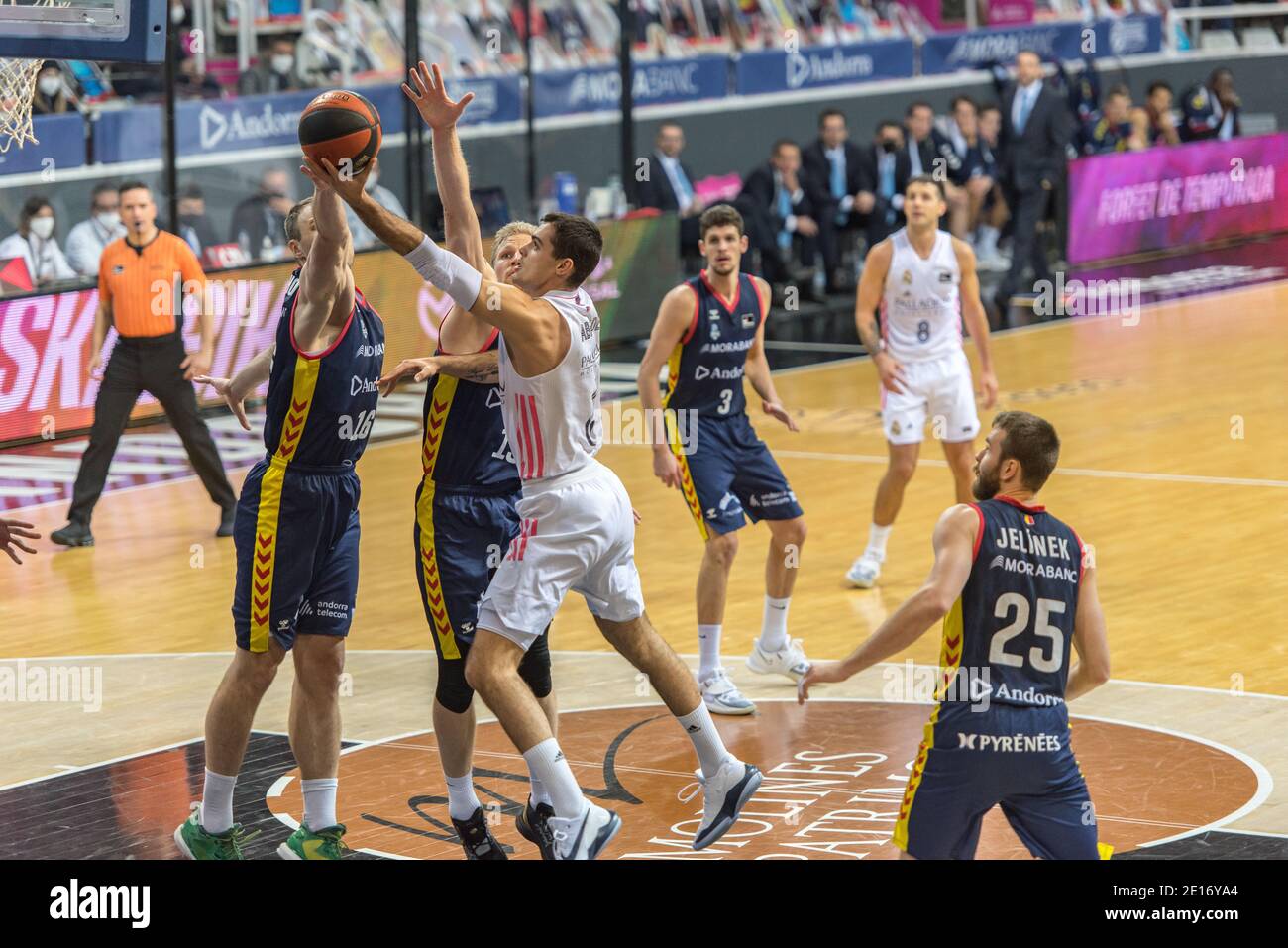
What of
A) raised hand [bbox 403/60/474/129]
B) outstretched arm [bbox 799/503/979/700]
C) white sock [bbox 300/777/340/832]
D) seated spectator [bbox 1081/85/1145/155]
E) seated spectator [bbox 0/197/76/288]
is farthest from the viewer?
seated spectator [bbox 1081/85/1145/155]

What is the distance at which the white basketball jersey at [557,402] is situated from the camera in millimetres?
7035

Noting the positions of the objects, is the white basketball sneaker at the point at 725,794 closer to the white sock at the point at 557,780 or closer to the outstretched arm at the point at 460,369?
the white sock at the point at 557,780

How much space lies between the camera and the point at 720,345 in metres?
10.0

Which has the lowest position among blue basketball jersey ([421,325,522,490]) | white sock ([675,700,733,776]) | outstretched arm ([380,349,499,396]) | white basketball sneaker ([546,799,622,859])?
white basketball sneaker ([546,799,622,859])

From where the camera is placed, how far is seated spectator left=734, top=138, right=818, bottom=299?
73.0ft

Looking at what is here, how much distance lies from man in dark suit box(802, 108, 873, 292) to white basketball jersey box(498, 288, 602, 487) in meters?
16.2

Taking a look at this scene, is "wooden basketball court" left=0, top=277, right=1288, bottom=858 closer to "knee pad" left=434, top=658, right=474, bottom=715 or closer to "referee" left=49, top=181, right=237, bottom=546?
"referee" left=49, top=181, right=237, bottom=546

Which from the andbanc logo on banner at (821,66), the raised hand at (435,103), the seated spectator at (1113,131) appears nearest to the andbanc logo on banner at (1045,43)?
the andbanc logo on banner at (821,66)

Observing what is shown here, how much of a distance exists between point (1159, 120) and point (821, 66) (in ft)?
14.7

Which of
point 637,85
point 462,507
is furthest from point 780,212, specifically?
point 462,507

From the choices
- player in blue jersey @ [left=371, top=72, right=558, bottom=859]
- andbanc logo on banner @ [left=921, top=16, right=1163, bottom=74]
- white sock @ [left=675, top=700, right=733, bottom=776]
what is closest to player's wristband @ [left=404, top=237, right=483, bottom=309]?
player in blue jersey @ [left=371, top=72, right=558, bottom=859]
